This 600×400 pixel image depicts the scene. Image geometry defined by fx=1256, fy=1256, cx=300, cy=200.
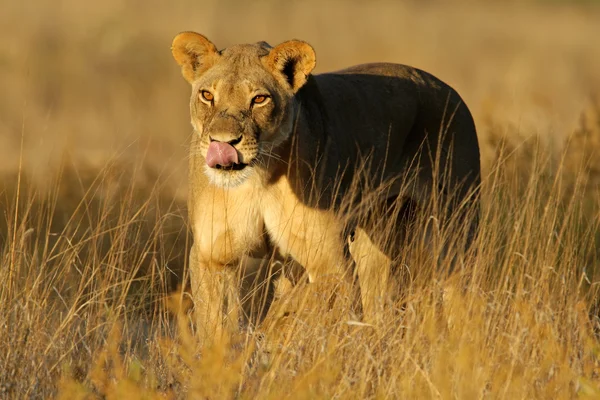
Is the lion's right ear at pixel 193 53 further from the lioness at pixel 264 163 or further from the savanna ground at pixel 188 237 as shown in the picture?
the savanna ground at pixel 188 237

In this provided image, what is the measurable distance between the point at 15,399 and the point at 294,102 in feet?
6.36

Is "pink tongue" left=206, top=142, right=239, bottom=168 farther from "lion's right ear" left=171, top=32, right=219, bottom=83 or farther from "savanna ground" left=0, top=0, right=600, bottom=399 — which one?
"lion's right ear" left=171, top=32, right=219, bottom=83

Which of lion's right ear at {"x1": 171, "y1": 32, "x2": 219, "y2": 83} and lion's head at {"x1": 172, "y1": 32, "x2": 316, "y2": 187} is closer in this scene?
lion's head at {"x1": 172, "y1": 32, "x2": 316, "y2": 187}

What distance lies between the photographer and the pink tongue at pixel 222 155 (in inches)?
203

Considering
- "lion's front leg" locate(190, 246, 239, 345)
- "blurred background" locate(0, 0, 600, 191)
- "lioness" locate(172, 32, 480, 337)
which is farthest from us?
"blurred background" locate(0, 0, 600, 191)

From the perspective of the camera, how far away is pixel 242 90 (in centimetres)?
535

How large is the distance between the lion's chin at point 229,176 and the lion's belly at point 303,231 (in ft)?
1.52

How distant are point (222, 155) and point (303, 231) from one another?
674 mm

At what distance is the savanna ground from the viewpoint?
14.8ft

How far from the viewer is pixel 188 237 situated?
7.12 meters

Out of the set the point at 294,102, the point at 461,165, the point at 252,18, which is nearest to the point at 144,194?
the point at 461,165

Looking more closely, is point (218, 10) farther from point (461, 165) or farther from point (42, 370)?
point (42, 370)

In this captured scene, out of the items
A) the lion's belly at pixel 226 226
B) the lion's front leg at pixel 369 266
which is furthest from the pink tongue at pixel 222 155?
the lion's front leg at pixel 369 266

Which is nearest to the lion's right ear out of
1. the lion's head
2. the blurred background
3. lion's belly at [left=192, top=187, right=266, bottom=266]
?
the lion's head
